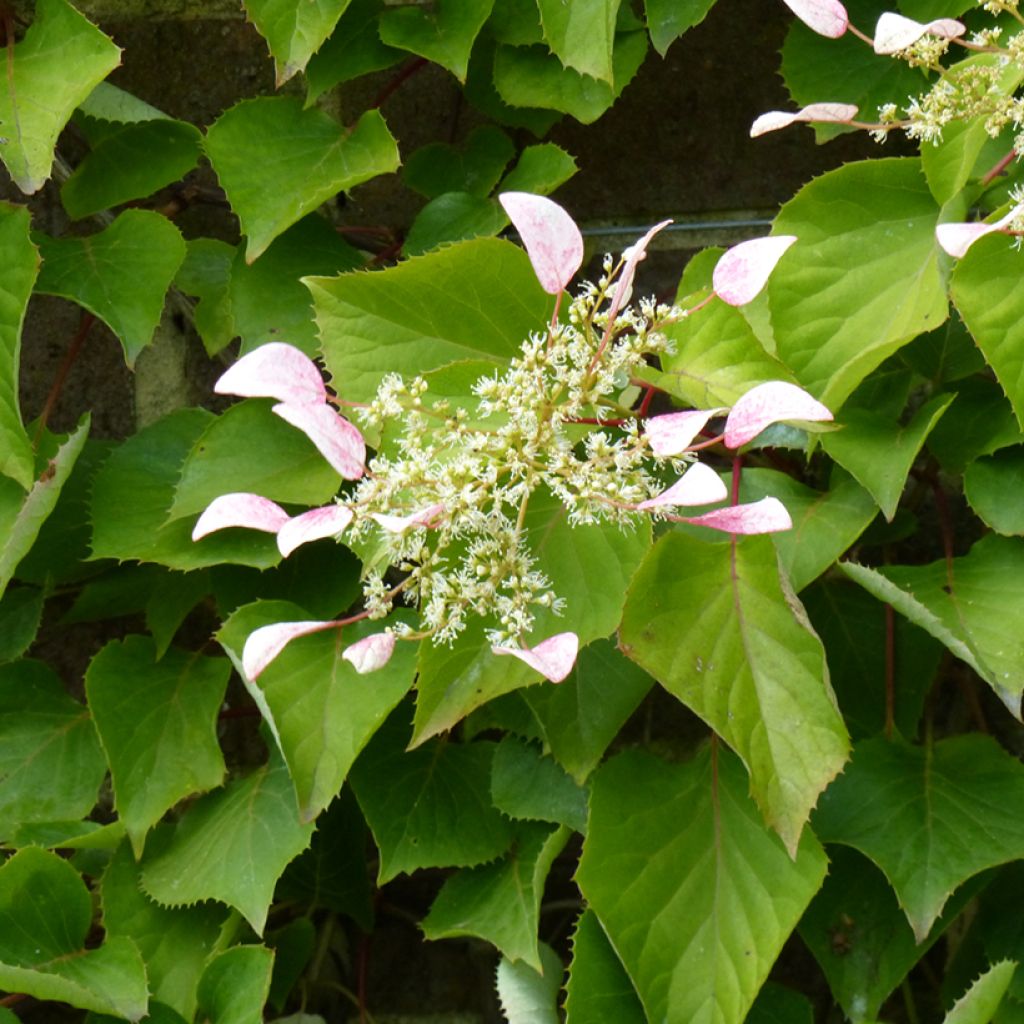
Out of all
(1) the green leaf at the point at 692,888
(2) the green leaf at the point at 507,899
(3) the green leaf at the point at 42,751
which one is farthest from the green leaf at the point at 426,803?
(3) the green leaf at the point at 42,751

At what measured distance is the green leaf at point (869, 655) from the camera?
36.4 inches

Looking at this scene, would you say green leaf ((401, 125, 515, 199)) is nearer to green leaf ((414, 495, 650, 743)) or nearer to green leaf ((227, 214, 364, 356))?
green leaf ((227, 214, 364, 356))

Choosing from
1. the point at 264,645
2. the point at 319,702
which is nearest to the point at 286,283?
the point at 319,702

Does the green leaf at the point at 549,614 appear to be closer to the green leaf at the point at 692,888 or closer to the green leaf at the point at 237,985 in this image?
the green leaf at the point at 692,888

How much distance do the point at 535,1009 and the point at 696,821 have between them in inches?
7.5

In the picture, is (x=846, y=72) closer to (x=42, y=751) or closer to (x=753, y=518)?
(x=753, y=518)

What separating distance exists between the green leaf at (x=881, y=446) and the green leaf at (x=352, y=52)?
425 mm

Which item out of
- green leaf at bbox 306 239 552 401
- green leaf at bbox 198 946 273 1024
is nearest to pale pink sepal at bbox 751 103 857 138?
green leaf at bbox 306 239 552 401

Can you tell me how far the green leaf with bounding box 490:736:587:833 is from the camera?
2.94 feet

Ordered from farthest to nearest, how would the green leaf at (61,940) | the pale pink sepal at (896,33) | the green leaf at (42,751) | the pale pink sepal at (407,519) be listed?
the green leaf at (42,751)
the green leaf at (61,940)
the pale pink sepal at (896,33)
the pale pink sepal at (407,519)

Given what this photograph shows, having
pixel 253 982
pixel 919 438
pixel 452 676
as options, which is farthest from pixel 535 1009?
pixel 919 438

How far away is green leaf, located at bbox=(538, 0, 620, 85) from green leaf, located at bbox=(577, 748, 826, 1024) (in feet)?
1.49

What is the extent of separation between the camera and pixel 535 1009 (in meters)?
0.90

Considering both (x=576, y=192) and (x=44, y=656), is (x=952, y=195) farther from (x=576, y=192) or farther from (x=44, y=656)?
(x=44, y=656)
